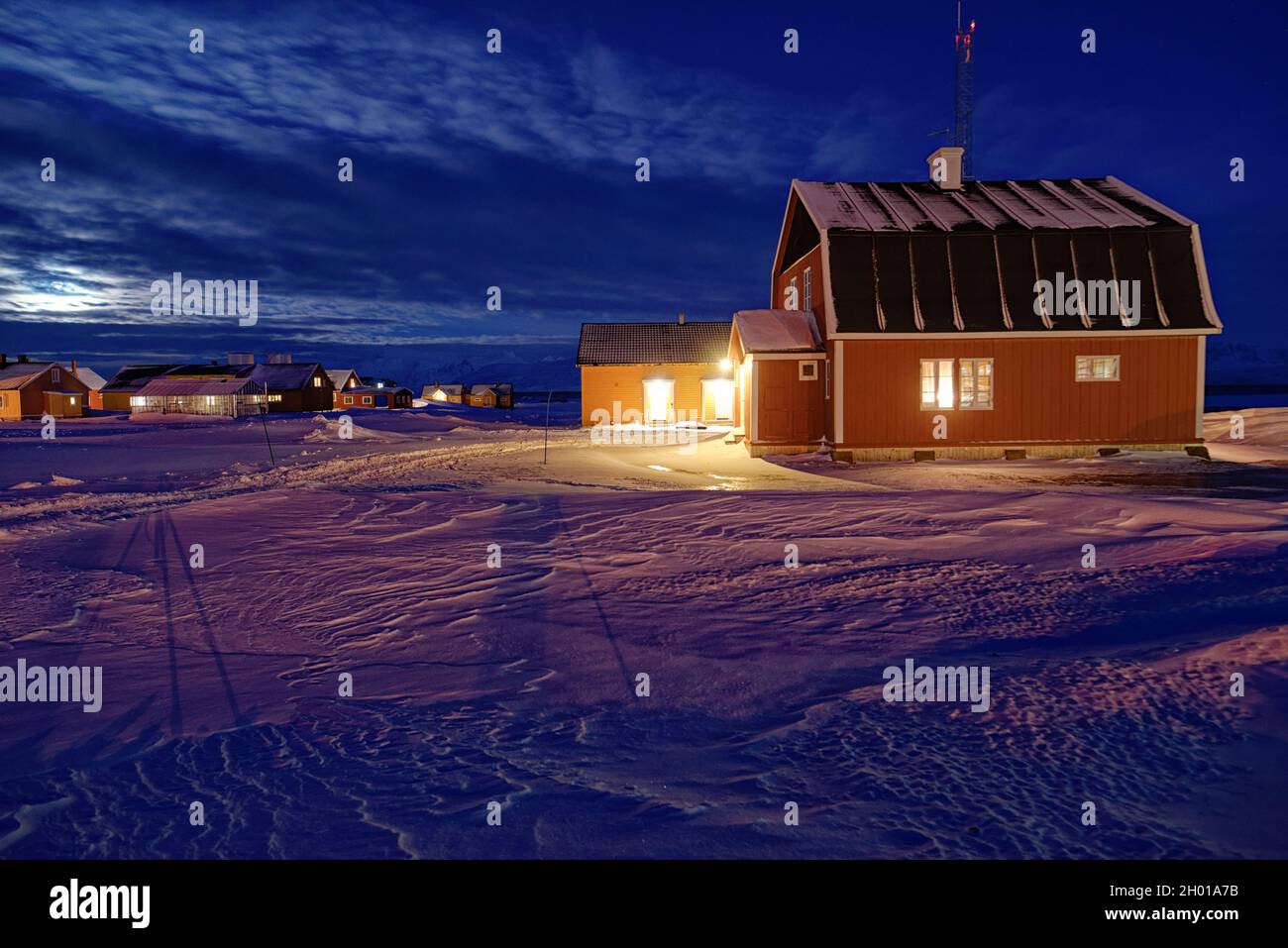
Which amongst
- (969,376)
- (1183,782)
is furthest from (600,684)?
(969,376)

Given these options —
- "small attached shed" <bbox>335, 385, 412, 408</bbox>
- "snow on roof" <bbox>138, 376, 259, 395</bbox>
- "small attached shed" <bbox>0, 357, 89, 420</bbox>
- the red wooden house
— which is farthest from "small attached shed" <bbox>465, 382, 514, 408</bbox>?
the red wooden house

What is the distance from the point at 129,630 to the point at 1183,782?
7367mm

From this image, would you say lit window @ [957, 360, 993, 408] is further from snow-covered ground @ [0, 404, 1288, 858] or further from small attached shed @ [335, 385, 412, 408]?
small attached shed @ [335, 385, 412, 408]

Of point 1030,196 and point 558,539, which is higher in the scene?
point 1030,196

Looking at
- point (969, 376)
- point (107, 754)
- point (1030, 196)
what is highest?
point (1030, 196)

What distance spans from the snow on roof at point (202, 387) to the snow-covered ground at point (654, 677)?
53656mm

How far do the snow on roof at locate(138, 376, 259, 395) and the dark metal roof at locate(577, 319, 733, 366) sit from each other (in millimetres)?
34458

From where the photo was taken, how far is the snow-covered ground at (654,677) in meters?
3.16

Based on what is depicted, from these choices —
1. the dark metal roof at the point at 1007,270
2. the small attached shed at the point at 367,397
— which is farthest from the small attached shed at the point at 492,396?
the dark metal roof at the point at 1007,270

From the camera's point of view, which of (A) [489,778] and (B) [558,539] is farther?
(B) [558,539]

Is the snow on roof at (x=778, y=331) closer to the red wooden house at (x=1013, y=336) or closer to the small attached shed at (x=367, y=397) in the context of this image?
the red wooden house at (x=1013, y=336)

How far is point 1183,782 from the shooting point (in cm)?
340

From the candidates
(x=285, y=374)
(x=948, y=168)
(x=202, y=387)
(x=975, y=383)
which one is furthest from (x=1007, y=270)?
(x=285, y=374)

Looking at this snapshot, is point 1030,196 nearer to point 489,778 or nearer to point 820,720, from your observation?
point 820,720
